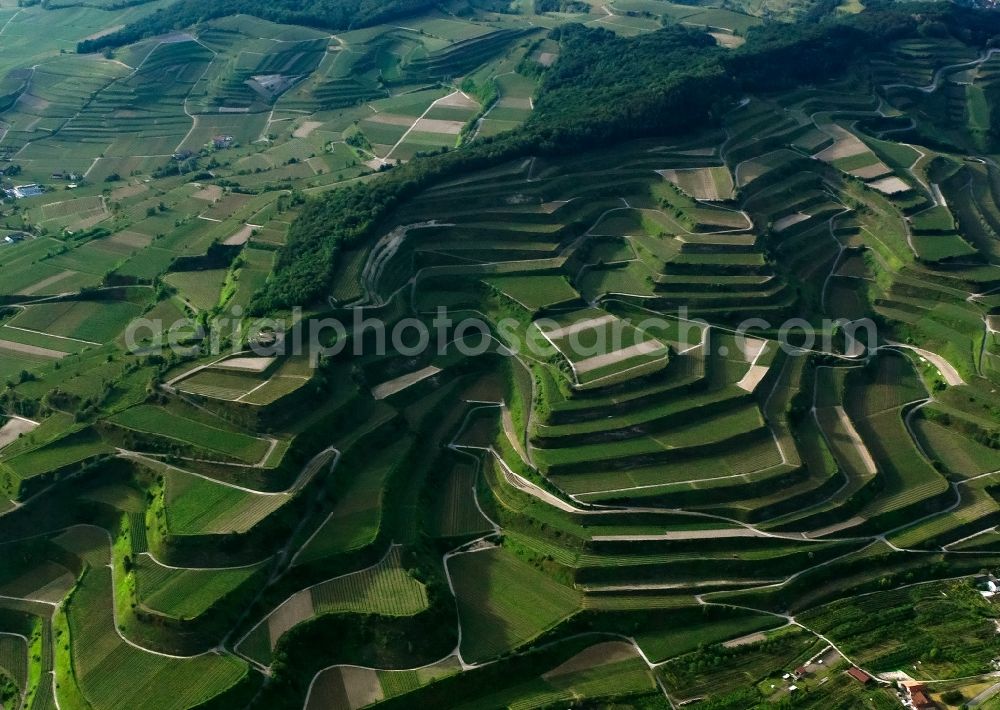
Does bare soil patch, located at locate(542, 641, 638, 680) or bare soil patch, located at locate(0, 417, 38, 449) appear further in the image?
bare soil patch, located at locate(0, 417, 38, 449)

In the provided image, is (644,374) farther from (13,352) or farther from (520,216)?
(13,352)

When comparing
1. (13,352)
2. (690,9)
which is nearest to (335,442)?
(13,352)

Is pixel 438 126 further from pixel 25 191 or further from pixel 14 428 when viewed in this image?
pixel 14 428

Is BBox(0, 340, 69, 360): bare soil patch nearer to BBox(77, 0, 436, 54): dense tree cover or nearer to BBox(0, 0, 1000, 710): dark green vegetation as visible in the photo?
BBox(0, 0, 1000, 710): dark green vegetation

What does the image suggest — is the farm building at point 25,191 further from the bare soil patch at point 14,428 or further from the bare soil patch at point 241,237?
the bare soil patch at point 14,428

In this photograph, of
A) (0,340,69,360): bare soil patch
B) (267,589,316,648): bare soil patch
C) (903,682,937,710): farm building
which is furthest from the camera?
(0,340,69,360): bare soil patch

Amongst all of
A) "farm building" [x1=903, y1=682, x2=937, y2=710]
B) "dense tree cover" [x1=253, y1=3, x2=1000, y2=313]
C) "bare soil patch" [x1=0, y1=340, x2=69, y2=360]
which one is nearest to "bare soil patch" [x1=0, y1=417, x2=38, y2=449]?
"bare soil patch" [x1=0, y1=340, x2=69, y2=360]
